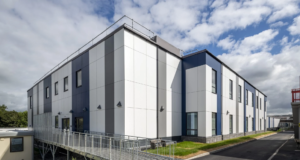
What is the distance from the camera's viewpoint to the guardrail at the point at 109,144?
8.79 metres

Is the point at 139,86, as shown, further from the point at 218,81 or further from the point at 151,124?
the point at 218,81

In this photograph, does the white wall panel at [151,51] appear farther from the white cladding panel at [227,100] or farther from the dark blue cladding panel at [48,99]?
the dark blue cladding panel at [48,99]

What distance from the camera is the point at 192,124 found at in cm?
1598

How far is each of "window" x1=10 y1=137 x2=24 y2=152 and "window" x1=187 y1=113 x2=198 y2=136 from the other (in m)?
14.7

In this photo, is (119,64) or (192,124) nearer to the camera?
(119,64)

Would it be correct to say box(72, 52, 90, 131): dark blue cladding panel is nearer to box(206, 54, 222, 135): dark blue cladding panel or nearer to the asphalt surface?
the asphalt surface

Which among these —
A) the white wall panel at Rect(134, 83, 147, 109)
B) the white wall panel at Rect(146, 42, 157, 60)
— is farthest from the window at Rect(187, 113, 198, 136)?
the white wall panel at Rect(146, 42, 157, 60)

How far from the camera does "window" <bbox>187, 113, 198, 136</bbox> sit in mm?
15664

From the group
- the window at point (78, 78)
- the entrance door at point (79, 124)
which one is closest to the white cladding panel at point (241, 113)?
the entrance door at point (79, 124)

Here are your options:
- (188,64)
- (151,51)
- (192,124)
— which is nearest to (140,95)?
(151,51)

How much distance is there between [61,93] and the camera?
20.1 metres

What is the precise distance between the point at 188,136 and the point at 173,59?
680 centimetres

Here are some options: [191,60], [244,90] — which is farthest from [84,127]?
[244,90]

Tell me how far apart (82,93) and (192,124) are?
10.1 metres
